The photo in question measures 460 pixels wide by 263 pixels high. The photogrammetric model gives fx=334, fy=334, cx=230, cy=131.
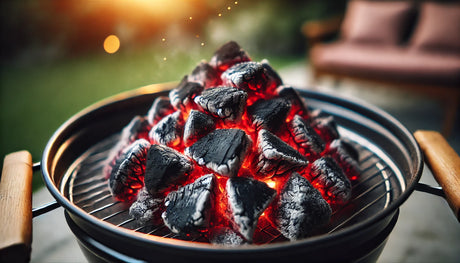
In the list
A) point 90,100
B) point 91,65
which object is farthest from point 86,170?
point 91,65

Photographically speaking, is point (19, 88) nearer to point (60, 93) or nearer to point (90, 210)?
point (60, 93)

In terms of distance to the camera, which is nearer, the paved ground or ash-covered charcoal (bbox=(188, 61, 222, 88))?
ash-covered charcoal (bbox=(188, 61, 222, 88))

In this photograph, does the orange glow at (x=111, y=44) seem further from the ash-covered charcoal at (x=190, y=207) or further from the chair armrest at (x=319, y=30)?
the ash-covered charcoal at (x=190, y=207)

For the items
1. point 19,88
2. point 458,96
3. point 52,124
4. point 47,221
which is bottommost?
point 458,96

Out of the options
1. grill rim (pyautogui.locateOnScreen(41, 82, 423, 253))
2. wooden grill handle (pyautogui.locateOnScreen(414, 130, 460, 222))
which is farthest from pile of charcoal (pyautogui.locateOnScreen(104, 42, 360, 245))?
wooden grill handle (pyautogui.locateOnScreen(414, 130, 460, 222))

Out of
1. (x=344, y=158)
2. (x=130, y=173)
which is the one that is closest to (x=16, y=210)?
(x=130, y=173)

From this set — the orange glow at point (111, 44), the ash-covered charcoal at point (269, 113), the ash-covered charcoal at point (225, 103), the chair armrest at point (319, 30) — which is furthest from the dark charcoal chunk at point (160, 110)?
the orange glow at point (111, 44)

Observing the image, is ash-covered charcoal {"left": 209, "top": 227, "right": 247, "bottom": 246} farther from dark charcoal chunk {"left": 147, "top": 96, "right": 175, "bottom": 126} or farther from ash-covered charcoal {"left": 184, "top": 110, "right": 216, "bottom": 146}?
dark charcoal chunk {"left": 147, "top": 96, "right": 175, "bottom": 126}
